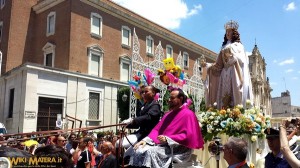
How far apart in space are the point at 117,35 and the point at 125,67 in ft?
10.6

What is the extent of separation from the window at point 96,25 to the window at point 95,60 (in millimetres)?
1257

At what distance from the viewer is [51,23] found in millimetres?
28625

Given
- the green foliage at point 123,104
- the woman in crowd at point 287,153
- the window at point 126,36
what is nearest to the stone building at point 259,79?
the window at point 126,36

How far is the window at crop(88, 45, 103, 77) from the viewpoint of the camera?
2731 cm

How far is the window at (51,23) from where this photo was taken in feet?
92.5

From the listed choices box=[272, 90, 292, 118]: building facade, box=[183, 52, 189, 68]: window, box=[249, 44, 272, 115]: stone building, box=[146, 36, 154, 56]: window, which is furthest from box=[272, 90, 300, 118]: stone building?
box=[146, 36, 154, 56]: window

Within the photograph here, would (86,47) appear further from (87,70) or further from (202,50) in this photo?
(202,50)

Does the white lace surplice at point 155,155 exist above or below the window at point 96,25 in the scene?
below

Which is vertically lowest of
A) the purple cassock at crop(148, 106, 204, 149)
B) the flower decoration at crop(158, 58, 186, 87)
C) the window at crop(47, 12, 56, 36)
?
the purple cassock at crop(148, 106, 204, 149)

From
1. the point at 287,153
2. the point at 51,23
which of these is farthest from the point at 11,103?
the point at 287,153

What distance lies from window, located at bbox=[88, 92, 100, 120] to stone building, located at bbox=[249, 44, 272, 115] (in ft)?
105

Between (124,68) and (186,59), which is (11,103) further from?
(186,59)

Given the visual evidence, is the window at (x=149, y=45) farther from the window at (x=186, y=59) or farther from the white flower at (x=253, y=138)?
the white flower at (x=253, y=138)

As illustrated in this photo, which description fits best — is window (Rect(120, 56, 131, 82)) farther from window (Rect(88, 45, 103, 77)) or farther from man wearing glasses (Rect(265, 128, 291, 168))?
man wearing glasses (Rect(265, 128, 291, 168))
